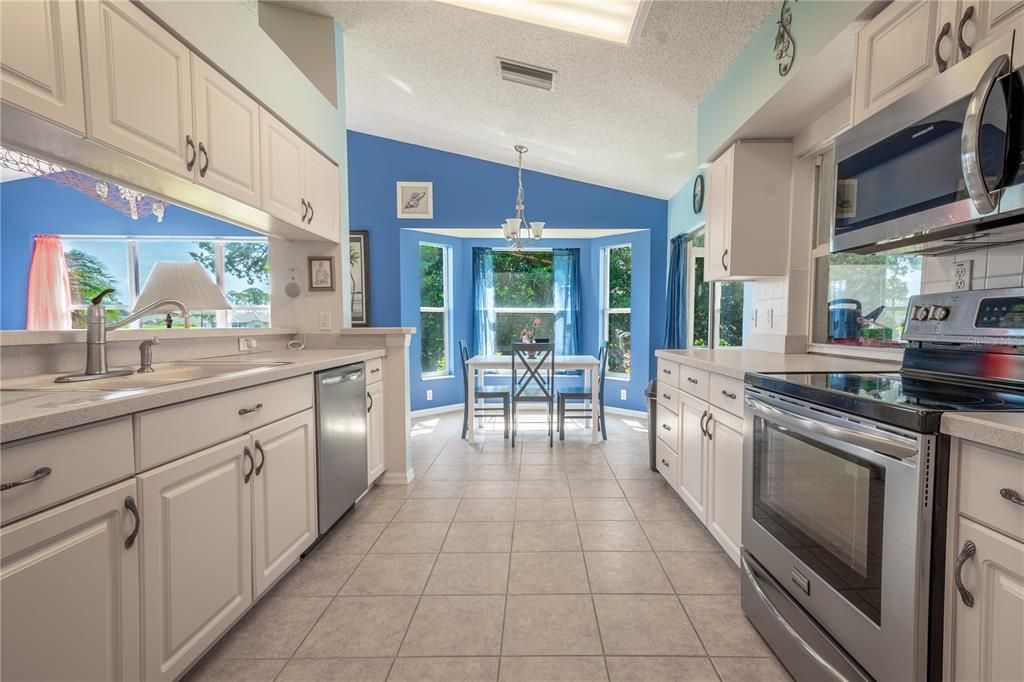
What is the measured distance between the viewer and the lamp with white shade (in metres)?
1.80

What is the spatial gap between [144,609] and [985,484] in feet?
6.13

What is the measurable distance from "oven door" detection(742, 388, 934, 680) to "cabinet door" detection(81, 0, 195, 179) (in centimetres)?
232

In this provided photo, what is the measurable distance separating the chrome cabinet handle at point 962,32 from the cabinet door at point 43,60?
97.1 inches

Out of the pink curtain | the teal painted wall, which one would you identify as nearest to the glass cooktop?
the teal painted wall

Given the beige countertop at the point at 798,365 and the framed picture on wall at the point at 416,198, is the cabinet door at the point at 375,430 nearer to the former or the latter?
the beige countertop at the point at 798,365

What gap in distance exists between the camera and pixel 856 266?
208 cm

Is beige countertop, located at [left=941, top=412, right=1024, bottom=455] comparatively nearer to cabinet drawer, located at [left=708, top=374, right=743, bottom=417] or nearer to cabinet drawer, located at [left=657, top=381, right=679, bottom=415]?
cabinet drawer, located at [left=708, top=374, right=743, bottom=417]

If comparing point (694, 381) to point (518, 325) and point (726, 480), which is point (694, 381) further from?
point (518, 325)

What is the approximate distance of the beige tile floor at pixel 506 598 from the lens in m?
1.35

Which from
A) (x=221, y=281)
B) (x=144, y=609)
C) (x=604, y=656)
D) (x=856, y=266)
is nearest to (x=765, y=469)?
(x=604, y=656)

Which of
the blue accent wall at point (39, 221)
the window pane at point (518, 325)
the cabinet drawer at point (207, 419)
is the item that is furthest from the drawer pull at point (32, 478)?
the blue accent wall at point (39, 221)

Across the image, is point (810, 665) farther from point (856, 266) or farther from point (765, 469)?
point (856, 266)

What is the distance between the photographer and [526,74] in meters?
2.85

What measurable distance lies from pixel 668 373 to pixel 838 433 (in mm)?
1576
